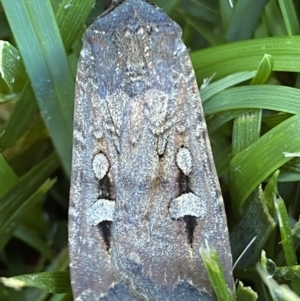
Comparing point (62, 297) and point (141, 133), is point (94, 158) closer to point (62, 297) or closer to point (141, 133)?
point (141, 133)

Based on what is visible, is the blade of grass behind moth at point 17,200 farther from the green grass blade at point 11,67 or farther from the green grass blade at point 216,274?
the green grass blade at point 216,274

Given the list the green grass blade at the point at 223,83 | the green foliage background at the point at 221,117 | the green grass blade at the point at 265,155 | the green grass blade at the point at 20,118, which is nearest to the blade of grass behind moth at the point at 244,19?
the green foliage background at the point at 221,117

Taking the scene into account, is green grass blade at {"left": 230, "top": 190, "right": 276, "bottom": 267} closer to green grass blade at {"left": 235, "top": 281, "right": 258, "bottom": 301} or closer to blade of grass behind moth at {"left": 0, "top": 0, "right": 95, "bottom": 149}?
green grass blade at {"left": 235, "top": 281, "right": 258, "bottom": 301}

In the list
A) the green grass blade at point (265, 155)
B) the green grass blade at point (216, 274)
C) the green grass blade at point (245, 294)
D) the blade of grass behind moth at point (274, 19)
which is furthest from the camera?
the blade of grass behind moth at point (274, 19)

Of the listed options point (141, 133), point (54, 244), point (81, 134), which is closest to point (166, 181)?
point (141, 133)

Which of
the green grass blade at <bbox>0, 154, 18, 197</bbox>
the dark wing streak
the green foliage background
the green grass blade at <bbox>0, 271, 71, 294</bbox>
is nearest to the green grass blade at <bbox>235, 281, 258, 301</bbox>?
the green foliage background

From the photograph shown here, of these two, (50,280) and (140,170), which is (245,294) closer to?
(140,170)

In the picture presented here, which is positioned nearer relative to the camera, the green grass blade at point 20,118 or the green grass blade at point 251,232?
the green grass blade at point 251,232
